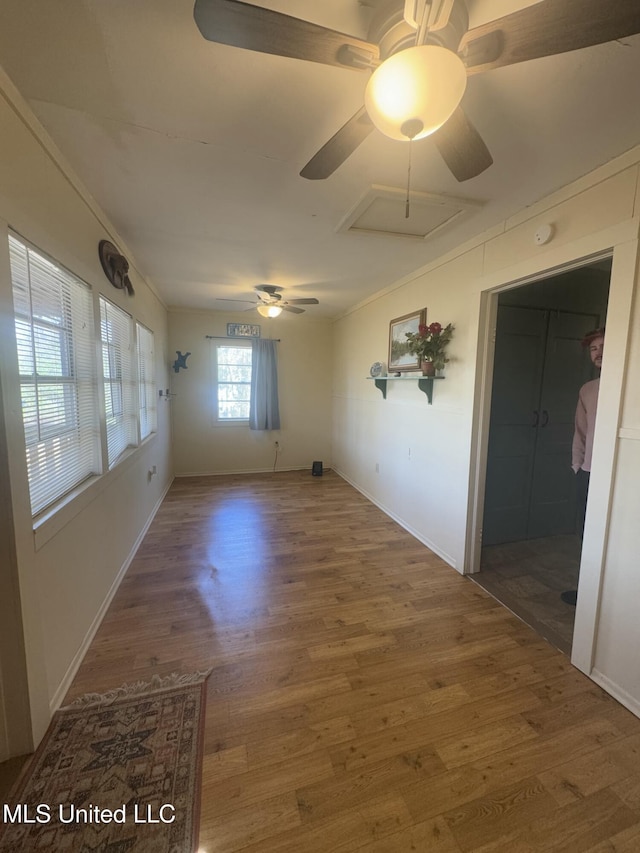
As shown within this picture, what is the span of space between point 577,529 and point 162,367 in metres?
5.07

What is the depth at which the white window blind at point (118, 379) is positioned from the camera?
228cm

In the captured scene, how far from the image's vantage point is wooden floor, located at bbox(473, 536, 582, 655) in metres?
2.06

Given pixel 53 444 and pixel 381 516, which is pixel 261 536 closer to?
pixel 381 516

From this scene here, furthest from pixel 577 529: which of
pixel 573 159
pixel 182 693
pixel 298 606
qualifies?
pixel 182 693

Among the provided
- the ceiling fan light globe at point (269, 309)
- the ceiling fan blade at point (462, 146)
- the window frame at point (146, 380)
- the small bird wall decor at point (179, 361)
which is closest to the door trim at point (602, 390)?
the ceiling fan blade at point (462, 146)

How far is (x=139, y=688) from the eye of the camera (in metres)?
1.57

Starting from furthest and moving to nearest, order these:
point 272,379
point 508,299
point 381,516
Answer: point 272,379
point 381,516
point 508,299

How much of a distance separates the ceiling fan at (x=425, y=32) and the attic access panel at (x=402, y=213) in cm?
87

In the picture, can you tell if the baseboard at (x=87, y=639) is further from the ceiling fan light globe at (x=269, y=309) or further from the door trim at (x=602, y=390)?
Result: the ceiling fan light globe at (x=269, y=309)

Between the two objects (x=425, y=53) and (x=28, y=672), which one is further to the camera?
(x=28, y=672)

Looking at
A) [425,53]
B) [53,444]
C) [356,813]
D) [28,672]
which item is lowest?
[356,813]

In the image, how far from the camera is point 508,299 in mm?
2855

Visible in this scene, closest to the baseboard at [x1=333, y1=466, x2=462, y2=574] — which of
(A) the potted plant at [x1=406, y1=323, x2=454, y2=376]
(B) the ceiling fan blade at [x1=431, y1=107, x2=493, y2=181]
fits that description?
(A) the potted plant at [x1=406, y1=323, x2=454, y2=376]

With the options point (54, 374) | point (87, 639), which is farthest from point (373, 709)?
point (54, 374)
